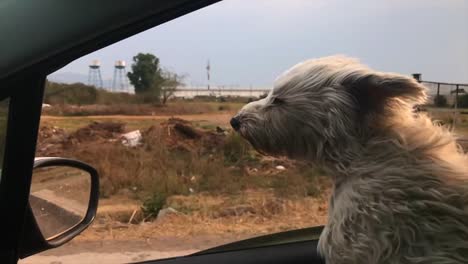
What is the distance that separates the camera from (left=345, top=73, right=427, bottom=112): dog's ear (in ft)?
6.99

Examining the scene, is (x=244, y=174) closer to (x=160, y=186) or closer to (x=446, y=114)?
(x=160, y=186)

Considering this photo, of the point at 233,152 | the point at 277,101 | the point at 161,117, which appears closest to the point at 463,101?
the point at 277,101

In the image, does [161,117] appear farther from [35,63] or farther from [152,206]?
[35,63]

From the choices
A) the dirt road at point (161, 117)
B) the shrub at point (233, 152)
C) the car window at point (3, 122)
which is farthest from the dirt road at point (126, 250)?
the car window at point (3, 122)

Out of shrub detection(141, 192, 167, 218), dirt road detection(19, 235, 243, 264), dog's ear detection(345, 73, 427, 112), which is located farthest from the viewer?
shrub detection(141, 192, 167, 218)

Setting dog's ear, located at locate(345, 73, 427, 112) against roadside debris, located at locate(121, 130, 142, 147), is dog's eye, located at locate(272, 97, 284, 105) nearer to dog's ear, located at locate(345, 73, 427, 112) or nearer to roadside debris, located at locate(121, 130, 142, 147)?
dog's ear, located at locate(345, 73, 427, 112)

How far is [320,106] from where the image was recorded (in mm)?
2330

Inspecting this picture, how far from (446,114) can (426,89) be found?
522 millimetres

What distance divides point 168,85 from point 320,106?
1539mm

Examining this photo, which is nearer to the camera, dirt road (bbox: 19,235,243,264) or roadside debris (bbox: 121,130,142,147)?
dirt road (bbox: 19,235,243,264)

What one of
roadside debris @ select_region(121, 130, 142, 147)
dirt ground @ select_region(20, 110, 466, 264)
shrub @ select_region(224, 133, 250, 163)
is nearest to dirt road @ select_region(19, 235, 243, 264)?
dirt ground @ select_region(20, 110, 466, 264)

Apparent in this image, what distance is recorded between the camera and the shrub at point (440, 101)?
2.55m

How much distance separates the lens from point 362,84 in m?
2.25

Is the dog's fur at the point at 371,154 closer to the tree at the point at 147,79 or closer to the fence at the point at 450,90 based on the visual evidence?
the fence at the point at 450,90
